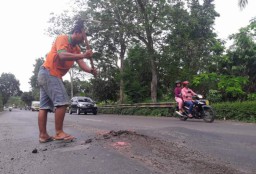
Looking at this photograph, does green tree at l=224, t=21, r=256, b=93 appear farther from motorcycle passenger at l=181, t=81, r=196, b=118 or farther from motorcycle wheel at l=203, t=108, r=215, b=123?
motorcycle wheel at l=203, t=108, r=215, b=123

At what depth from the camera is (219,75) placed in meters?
22.5

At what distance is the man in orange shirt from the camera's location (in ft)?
16.5

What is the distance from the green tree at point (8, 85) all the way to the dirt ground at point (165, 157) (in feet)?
343

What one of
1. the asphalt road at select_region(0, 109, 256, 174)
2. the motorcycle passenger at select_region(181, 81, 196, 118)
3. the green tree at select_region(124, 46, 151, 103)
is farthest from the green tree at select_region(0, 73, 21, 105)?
the asphalt road at select_region(0, 109, 256, 174)

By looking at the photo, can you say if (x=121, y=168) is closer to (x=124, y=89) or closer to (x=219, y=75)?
(x=219, y=75)

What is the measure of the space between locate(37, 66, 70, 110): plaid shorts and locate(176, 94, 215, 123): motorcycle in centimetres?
938

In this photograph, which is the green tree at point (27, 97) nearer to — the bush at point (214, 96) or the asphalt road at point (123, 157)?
the bush at point (214, 96)

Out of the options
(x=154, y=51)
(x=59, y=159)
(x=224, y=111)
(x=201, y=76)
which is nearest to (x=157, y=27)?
(x=154, y=51)

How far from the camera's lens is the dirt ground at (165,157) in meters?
3.35

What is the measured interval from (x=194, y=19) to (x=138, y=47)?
5460 mm

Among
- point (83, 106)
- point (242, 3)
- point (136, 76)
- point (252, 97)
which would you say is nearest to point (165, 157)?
point (242, 3)

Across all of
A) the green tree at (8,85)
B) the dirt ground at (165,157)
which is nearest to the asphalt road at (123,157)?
the dirt ground at (165,157)

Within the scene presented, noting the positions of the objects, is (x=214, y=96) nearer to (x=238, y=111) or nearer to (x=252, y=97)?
(x=252, y=97)

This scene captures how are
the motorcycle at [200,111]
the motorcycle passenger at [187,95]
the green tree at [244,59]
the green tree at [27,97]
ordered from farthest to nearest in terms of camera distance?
the green tree at [27,97] → the green tree at [244,59] → the motorcycle passenger at [187,95] → the motorcycle at [200,111]
